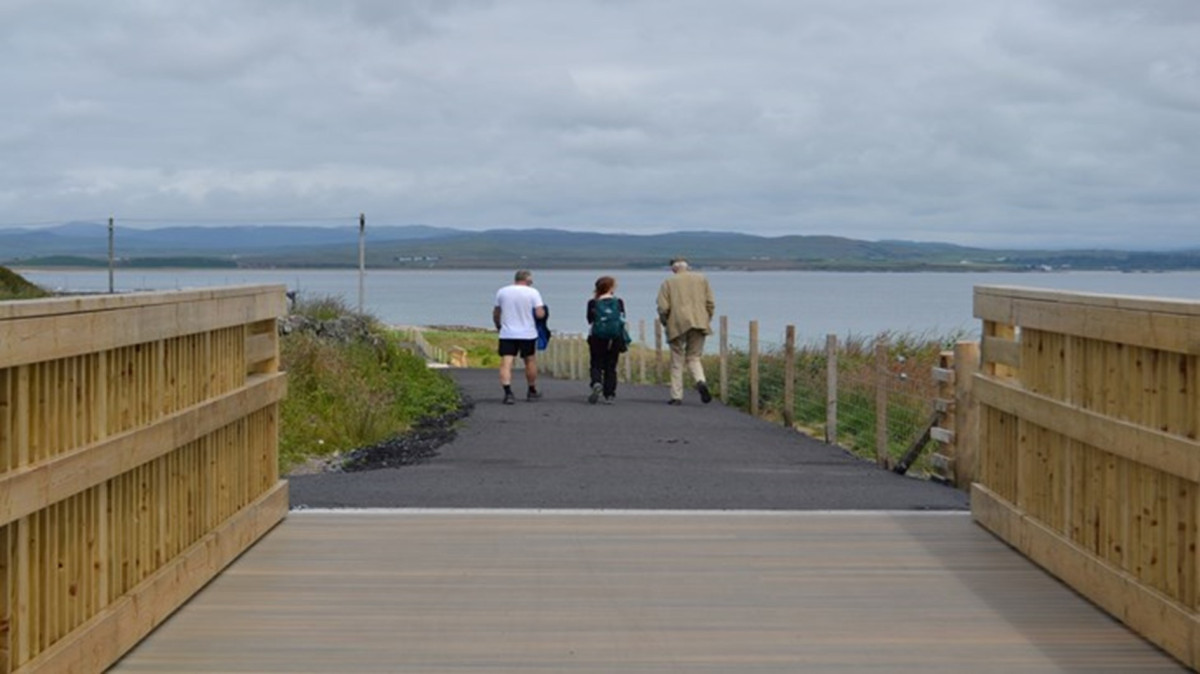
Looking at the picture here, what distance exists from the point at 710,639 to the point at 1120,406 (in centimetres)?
198

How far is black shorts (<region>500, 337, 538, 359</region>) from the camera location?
2428 centimetres

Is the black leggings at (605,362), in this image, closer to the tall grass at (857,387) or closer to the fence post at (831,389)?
the tall grass at (857,387)

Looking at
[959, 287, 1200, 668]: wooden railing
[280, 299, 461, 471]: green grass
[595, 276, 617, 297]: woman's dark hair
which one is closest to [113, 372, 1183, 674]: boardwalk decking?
[959, 287, 1200, 668]: wooden railing

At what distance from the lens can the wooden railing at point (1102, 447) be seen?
678 cm

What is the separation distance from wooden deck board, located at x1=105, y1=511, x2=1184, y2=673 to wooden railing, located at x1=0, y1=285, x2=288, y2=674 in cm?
26

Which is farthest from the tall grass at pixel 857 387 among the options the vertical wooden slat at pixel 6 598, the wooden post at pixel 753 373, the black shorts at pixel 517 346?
the vertical wooden slat at pixel 6 598

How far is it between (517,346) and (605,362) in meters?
1.36

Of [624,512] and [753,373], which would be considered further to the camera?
[753,373]

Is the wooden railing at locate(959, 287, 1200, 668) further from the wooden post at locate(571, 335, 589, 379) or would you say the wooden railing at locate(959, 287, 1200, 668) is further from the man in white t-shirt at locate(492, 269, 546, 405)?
the wooden post at locate(571, 335, 589, 379)

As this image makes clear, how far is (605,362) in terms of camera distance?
2502cm

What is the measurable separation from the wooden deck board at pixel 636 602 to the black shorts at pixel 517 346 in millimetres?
13733

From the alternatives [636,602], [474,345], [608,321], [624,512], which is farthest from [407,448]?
[474,345]

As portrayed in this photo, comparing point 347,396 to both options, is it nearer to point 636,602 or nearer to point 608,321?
point 608,321

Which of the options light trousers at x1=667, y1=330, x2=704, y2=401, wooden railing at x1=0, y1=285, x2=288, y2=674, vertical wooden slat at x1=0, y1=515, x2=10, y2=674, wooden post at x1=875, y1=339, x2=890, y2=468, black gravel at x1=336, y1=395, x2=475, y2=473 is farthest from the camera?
light trousers at x1=667, y1=330, x2=704, y2=401
